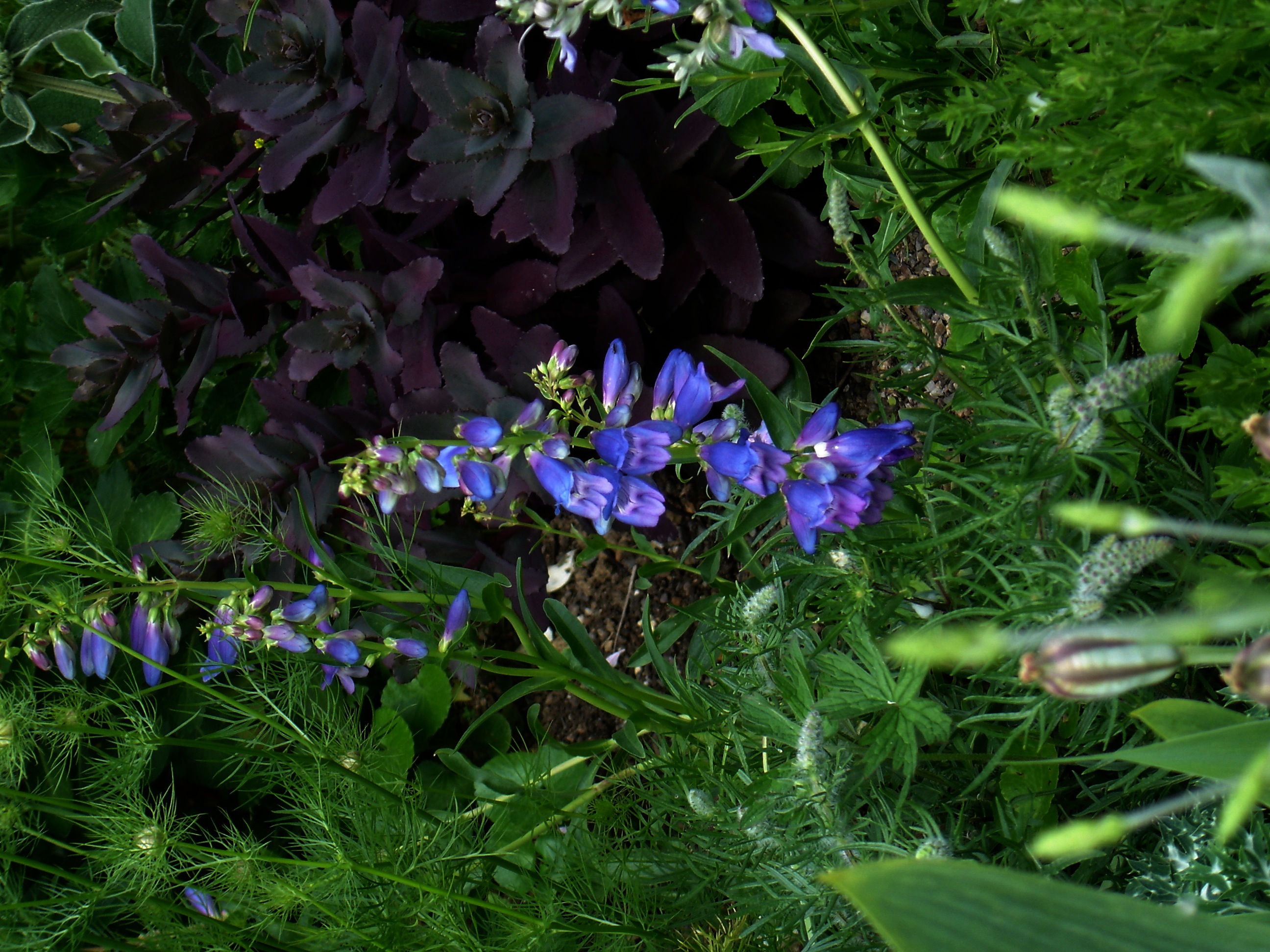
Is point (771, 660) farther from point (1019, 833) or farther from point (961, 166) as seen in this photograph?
point (961, 166)

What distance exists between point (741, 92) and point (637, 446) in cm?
76

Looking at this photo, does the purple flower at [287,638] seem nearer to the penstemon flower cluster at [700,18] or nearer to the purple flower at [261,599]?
the purple flower at [261,599]

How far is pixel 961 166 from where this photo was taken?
144 centimetres

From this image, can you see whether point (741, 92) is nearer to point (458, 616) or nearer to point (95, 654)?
point (458, 616)

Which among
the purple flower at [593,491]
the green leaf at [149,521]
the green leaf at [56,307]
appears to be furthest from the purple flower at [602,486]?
the green leaf at [56,307]

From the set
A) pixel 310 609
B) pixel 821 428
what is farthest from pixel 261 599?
pixel 821 428

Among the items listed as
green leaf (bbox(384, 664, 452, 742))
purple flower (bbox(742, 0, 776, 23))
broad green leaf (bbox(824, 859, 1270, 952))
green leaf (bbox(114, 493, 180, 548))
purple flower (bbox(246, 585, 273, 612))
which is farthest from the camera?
green leaf (bbox(114, 493, 180, 548))

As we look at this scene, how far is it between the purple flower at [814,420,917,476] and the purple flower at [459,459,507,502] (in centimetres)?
36

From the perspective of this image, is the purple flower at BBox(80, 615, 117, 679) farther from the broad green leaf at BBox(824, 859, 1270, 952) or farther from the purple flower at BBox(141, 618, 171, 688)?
the broad green leaf at BBox(824, 859, 1270, 952)

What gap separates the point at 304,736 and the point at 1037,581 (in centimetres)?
95

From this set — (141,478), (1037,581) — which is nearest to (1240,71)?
(1037,581)

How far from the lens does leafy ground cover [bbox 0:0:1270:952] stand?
936mm

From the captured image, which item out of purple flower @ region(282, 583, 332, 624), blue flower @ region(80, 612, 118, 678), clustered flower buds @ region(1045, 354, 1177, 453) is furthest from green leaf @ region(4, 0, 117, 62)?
clustered flower buds @ region(1045, 354, 1177, 453)

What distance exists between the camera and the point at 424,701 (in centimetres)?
189
